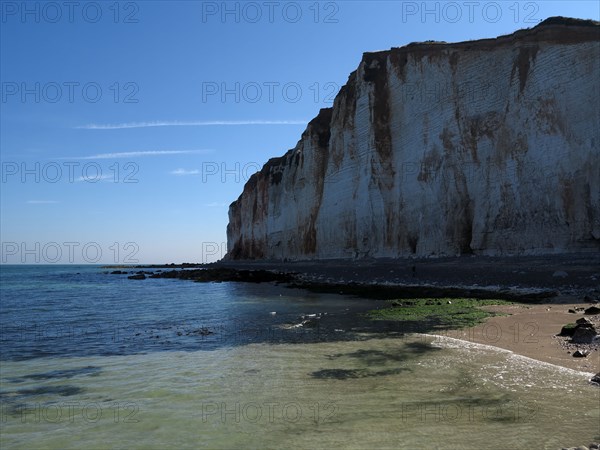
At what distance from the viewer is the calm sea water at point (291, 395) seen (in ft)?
14.6

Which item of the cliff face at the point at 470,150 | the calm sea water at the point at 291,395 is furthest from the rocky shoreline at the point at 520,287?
the cliff face at the point at 470,150

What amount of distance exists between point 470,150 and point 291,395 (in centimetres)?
2293

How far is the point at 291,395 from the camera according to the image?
19.1 feet

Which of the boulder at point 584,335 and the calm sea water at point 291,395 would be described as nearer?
the calm sea water at point 291,395

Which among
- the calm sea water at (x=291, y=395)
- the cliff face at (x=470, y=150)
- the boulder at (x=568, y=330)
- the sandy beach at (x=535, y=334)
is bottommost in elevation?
the calm sea water at (x=291, y=395)

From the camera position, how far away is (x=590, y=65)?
1950 centimetres

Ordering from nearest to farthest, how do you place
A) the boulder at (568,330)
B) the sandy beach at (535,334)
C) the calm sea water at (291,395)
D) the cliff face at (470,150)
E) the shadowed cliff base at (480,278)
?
the calm sea water at (291,395) → the sandy beach at (535,334) → the boulder at (568,330) → the shadowed cliff base at (480,278) → the cliff face at (470,150)

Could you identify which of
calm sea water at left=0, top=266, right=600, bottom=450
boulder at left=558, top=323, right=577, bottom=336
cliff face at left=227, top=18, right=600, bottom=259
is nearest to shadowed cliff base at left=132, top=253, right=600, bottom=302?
cliff face at left=227, top=18, right=600, bottom=259

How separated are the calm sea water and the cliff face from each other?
14.7 metres

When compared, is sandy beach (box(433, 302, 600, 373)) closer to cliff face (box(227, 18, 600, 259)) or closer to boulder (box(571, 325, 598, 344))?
boulder (box(571, 325, 598, 344))

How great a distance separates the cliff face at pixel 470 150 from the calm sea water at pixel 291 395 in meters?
14.7

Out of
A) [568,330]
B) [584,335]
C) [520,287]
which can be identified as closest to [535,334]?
[568,330]

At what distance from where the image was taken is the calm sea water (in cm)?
444

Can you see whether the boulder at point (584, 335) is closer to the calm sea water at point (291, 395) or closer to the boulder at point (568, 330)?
the boulder at point (568, 330)
